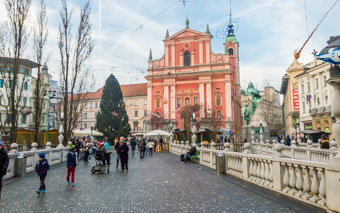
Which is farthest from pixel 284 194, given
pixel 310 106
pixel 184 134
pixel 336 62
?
pixel 310 106

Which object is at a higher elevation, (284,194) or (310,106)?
(310,106)

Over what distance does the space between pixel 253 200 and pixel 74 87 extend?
63.1 feet

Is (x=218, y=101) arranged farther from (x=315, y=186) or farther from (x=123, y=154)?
(x=315, y=186)

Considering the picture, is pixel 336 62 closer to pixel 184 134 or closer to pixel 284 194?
pixel 284 194

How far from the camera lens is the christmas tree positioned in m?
53.0

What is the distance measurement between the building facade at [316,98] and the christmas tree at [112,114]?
3299 cm

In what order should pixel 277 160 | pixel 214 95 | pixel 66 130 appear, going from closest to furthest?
pixel 277 160
pixel 66 130
pixel 214 95

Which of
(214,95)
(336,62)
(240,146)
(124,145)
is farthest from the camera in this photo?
(214,95)

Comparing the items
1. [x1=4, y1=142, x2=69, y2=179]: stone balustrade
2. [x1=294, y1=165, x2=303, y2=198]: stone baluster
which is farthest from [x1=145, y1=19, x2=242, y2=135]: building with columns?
[x1=294, y1=165, x2=303, y2=198]: stone baluster

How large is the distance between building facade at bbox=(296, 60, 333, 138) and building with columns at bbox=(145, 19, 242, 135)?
520 inches

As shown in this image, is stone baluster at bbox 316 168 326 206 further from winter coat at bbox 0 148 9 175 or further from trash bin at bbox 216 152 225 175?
winter coat at bbox 0 148 9 175

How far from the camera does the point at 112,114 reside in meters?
53.9

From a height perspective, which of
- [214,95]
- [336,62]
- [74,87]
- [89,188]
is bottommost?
[89,188]

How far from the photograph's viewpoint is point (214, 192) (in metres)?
Result: 8.13
